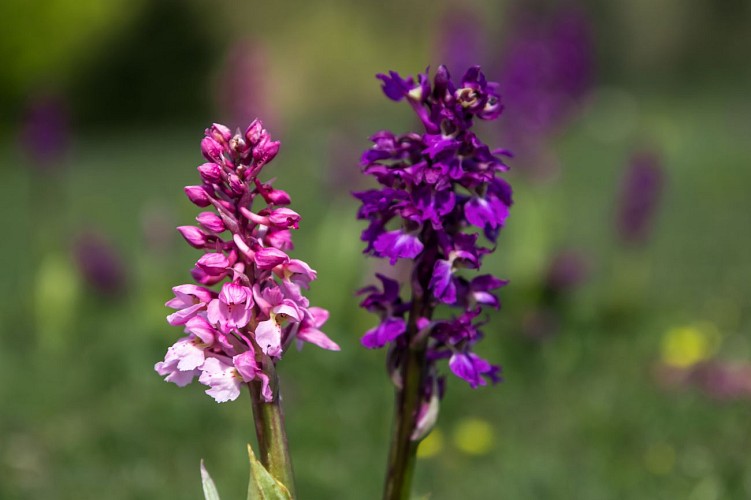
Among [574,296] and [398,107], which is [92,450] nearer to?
[574,296]

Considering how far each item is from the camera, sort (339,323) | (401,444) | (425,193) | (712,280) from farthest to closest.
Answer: (712,280) → (339,323) → (401,444) → (425,193)

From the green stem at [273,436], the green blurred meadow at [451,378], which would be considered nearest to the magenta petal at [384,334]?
the green stem at [273,436]

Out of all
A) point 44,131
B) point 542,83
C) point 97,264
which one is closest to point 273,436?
point 542,83

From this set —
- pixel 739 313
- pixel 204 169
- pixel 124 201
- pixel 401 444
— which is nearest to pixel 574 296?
pixel 739 313

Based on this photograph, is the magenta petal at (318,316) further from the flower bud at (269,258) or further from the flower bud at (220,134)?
the flower bud at (220,134)

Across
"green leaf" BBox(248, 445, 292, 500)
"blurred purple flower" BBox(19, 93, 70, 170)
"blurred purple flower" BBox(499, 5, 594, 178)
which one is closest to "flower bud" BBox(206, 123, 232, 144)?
"green leaf" BBox(248, 445, 292, 500)

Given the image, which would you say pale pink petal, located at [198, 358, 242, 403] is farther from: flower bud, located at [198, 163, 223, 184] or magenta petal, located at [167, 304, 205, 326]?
flower bud, located at [198, 163, 223, 184]
